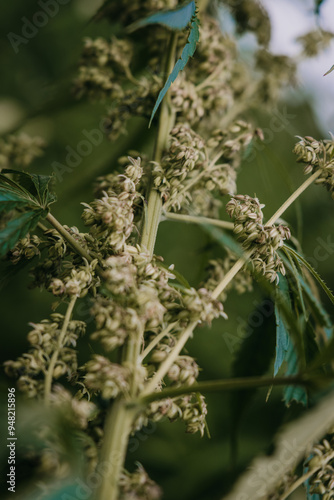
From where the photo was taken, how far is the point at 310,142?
1.96 feet

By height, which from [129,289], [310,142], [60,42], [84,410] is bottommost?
[84,410]

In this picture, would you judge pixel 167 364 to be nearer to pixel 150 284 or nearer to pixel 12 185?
pixel 150 284

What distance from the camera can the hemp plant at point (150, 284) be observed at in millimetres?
413

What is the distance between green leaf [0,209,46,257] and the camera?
0.44 metres

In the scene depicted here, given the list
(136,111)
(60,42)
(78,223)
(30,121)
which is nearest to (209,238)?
(136,111)

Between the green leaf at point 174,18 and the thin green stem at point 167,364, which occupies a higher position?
the green leaf at point 174,18

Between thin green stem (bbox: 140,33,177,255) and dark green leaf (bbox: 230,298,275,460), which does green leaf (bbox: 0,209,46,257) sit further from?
dark green leaf (bbox: 230,298,275,460)

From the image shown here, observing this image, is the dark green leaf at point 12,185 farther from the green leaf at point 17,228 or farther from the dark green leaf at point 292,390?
the dark green leaf at point 292,390

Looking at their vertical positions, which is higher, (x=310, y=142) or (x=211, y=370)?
(x=310, y=142)

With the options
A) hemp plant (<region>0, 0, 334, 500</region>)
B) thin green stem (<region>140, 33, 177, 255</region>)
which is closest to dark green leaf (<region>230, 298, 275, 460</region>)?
hemp plant (<region>0, 0, 334, 500</region>)

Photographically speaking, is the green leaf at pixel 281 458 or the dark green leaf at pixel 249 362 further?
the dark green leaf at pixel 249 362

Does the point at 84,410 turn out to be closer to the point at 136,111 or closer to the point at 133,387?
the point at 133,387

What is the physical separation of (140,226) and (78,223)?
622mm

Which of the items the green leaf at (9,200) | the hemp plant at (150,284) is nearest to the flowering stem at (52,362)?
the hemp plant at (150,284)
